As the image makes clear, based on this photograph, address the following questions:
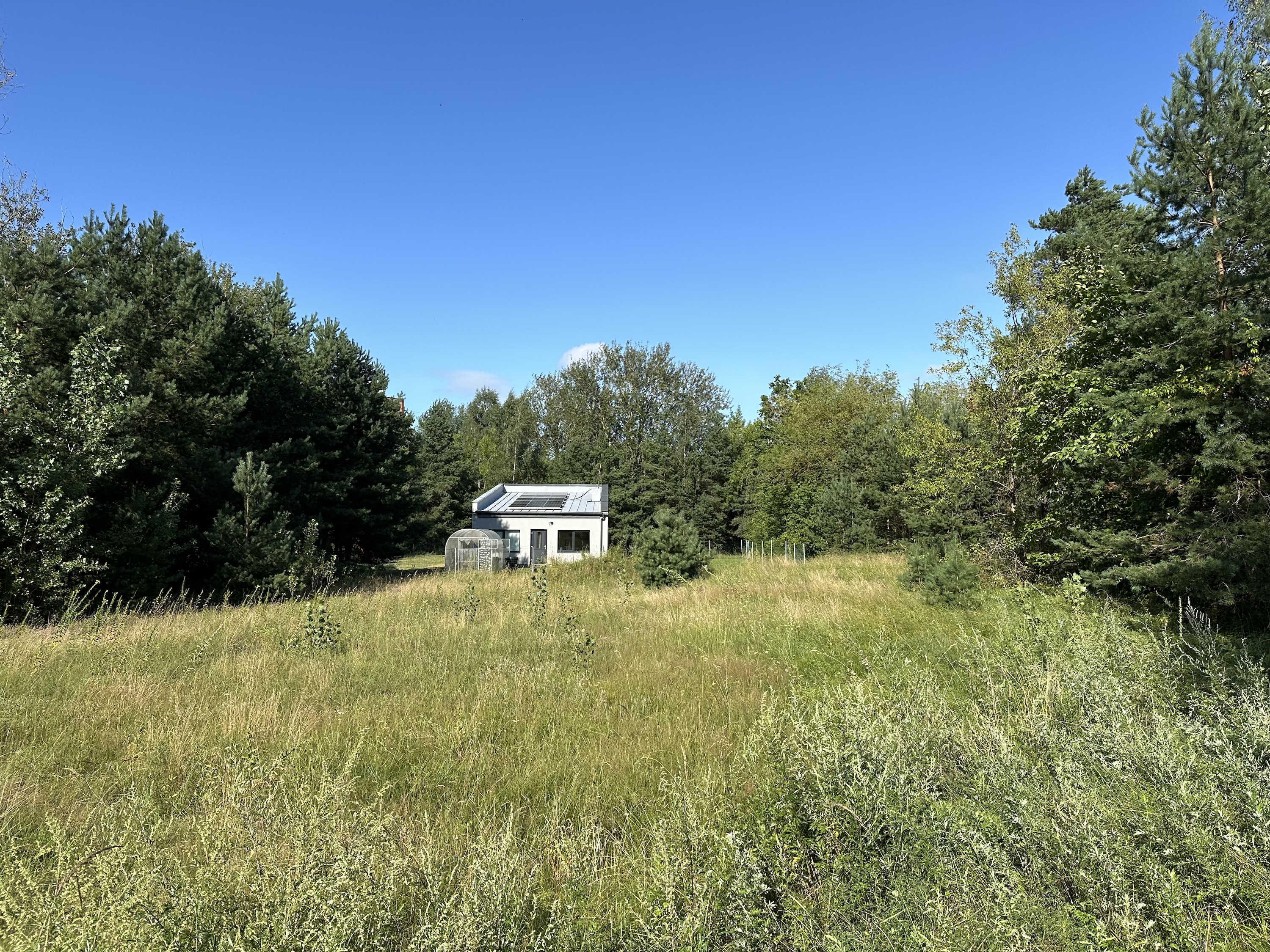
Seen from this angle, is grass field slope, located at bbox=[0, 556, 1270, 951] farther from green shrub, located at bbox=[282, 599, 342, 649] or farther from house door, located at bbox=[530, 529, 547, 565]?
house door, located at bbox=[530, 529, 547, 565]

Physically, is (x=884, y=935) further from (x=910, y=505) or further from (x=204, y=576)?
(x=910, y=505)

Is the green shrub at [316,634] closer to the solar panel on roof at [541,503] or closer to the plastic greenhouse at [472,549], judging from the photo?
the plastic greenhouse at [472,549]

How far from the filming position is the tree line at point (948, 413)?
7.59 meters

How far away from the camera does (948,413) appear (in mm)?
21281

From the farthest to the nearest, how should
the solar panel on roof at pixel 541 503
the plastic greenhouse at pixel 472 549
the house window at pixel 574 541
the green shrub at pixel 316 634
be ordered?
the solar panel on roof at pixel 541 503 < the house window at pixel 574 541 < the plastic greenhouse at pixel 472 549 < the green shrub at pixel 316 634

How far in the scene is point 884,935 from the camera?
2.17 meters

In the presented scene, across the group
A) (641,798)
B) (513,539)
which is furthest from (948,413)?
(641,798)

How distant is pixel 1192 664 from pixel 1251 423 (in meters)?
5.00

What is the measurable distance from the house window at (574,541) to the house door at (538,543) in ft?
2.03

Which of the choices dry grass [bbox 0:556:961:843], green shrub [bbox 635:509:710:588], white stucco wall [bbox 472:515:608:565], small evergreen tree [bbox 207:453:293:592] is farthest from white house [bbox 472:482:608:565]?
dry grass [bbox 0:556:961:843]

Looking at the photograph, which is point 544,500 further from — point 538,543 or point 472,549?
point 472,549

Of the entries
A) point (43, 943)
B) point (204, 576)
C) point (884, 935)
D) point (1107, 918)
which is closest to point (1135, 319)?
point (1107, 918)

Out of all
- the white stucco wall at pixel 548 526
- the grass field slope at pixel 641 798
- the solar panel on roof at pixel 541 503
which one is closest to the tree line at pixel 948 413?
the grass field slope at pixel 641 798

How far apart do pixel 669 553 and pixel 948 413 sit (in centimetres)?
1244
